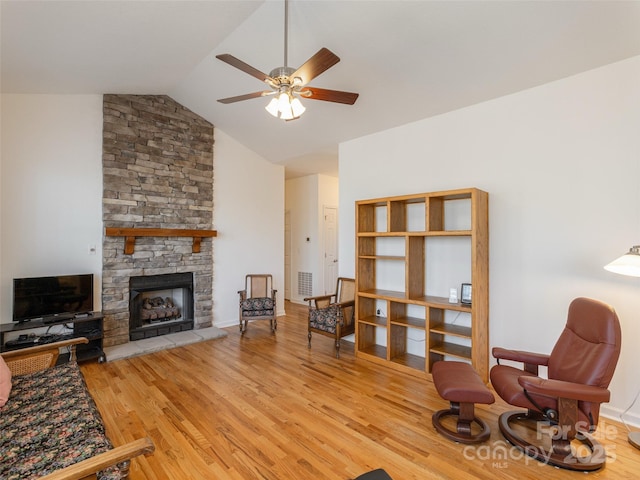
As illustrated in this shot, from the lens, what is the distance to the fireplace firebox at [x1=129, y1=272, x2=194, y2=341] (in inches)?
178

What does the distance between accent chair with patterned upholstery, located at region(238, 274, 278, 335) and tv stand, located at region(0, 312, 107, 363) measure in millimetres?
1815

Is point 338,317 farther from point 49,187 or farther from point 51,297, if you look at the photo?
point 49,187

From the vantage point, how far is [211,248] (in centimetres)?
528

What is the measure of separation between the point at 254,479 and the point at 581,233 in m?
3.18

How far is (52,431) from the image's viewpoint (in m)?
1.77

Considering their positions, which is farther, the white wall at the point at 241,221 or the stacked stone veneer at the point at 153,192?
the white wall at the point at 241,221

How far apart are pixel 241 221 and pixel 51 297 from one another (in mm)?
2804

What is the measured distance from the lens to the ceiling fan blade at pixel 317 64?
2.11m

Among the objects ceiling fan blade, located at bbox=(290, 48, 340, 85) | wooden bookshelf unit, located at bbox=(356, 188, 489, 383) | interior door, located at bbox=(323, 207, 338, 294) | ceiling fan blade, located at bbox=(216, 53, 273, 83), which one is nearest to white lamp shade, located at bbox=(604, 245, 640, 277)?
wooden bookshelf unit, located at bbox=(356, 188, 489, 383)

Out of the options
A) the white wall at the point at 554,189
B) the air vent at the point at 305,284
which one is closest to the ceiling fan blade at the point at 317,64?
the white wall at the point at 554,189

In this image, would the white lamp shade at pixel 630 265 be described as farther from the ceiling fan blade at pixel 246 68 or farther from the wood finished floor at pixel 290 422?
the ceiling fan blade at pixel 246 68

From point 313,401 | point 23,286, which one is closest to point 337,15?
point 313,401

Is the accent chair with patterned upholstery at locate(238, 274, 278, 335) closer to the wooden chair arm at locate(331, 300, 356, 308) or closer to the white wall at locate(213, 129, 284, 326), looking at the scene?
the white wall at locate(213, 129, 284, 326)

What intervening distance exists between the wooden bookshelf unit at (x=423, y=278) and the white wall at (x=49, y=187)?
355 cm
